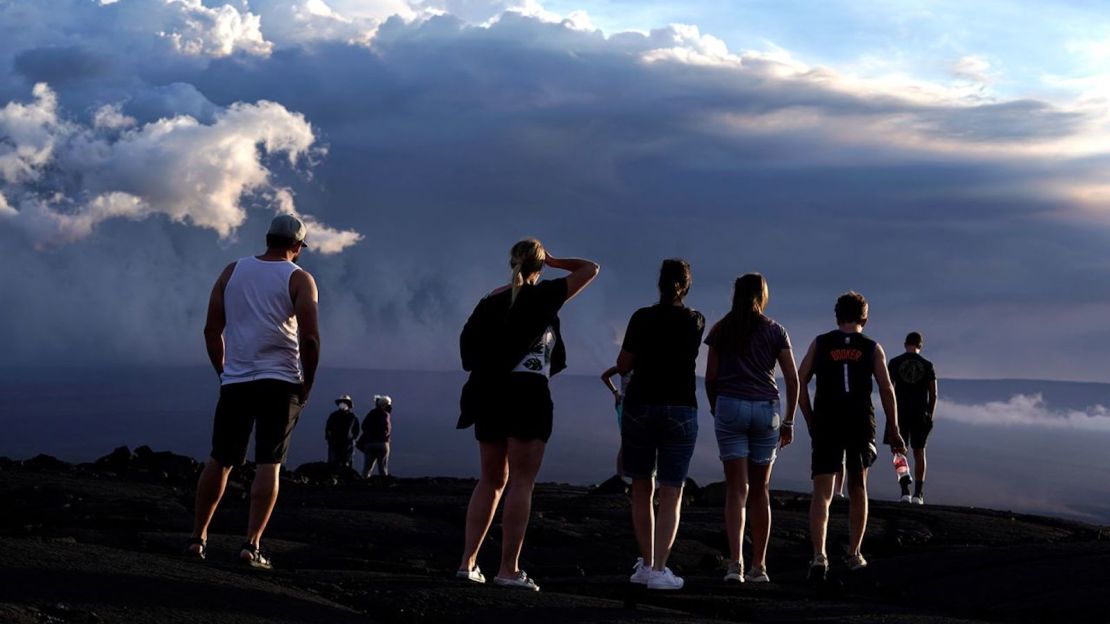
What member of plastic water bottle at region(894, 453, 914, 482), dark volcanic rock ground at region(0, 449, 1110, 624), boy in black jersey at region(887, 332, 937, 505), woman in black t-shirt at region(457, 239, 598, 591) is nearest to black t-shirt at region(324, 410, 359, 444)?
dark volcanic rock ground at region(0, 449, 1110, 624)

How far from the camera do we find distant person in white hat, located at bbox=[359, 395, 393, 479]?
22312 millimetres

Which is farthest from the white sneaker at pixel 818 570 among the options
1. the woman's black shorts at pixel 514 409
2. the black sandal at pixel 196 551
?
the black sandal at pixel 196 551

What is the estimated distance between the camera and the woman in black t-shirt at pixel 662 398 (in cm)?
815

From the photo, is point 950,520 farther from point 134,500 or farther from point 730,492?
point 134,500

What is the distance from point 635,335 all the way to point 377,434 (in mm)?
14705

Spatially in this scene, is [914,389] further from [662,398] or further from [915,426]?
[662,398]

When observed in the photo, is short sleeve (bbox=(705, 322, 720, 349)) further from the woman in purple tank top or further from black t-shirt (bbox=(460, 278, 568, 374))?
black t-shirt (bbox=(460, 278, 568, 374))

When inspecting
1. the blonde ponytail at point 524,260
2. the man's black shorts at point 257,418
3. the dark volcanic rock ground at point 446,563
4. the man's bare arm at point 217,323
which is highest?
the blonde ponytail at point 524,260

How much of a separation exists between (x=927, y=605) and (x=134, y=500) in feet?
32.5

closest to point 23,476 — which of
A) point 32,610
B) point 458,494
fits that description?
point 458,494

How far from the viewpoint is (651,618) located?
6.94m

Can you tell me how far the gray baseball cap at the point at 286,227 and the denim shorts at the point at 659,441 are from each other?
7.55 feet

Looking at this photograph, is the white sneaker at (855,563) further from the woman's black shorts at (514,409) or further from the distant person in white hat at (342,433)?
the distant person in white hat at (342,433)

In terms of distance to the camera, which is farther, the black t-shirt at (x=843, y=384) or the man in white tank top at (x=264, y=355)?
the black t-shirt at (x=843, y=384)
